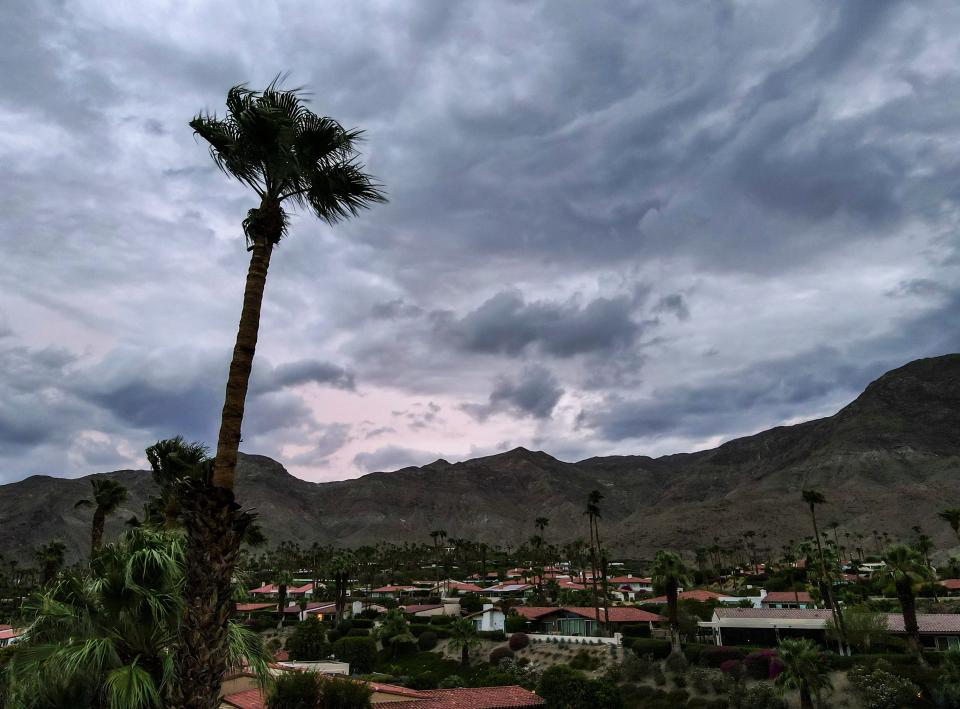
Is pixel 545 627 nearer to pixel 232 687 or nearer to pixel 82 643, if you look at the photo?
pixel 232 687

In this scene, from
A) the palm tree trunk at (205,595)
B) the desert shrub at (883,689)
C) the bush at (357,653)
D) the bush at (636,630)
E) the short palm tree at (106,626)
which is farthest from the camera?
the bush at (357,653)

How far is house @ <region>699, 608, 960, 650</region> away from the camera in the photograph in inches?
1981

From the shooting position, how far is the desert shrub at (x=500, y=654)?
2640 inches

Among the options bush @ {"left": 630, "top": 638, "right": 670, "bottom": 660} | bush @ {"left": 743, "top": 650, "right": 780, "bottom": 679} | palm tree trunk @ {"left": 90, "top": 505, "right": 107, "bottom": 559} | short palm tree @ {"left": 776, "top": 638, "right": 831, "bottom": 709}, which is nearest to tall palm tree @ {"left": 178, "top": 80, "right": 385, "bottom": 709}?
palm tree trunk @ {"left": 90, "top": 505, "right": 107, "bottom": 559}

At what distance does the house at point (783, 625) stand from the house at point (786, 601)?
13965mm

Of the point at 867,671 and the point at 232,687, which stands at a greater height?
the point at 232,687

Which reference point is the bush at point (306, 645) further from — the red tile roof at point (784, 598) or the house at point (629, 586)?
the house at point (629, 586)

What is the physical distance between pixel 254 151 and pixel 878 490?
211303 millimetres

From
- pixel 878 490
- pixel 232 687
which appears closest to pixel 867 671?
pixel 232 687

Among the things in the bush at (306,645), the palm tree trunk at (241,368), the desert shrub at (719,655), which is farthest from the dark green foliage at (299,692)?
the bush at (306,645)

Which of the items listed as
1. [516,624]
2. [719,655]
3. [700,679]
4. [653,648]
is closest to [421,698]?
[700,679]

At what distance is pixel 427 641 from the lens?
7500cm

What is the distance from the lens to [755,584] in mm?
102938

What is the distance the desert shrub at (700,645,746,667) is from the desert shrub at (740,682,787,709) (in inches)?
234
